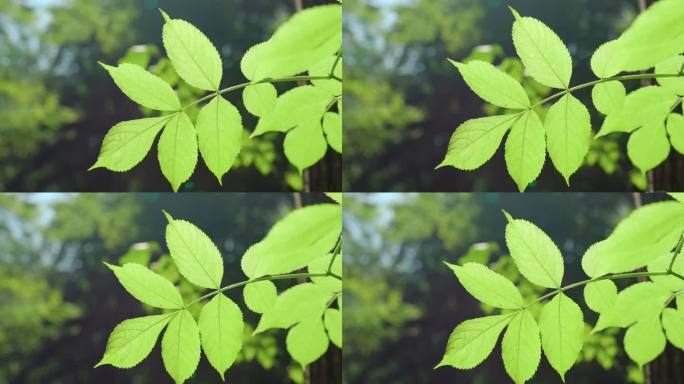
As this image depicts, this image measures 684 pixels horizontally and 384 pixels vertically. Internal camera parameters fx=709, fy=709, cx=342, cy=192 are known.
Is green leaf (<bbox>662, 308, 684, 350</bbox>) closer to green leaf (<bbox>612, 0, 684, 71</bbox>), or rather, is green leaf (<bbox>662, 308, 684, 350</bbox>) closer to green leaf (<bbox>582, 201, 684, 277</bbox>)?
green leaf (<bbox>582, 201, 684, 277</bbox>)

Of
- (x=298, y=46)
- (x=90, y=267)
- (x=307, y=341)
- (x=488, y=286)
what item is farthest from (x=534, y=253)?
(x=90, y=267)

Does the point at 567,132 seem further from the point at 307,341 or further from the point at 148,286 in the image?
the point at 148,286

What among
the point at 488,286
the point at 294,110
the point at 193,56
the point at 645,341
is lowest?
the point at 645,341

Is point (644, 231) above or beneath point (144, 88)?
beneath

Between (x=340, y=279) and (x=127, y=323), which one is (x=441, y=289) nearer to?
(x=340, y=279)

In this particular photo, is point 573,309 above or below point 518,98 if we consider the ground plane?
below

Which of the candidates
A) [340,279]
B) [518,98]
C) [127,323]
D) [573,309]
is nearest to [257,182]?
[340,279]

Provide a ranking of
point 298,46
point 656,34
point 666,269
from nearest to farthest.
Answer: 1. point 656,34
2. point 298,46
3. point 666,269
